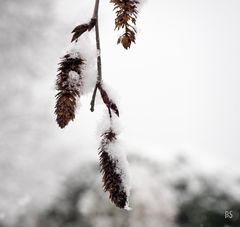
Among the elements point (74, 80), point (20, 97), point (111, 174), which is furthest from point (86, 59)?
point (20, 97)

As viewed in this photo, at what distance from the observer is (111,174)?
636 mm

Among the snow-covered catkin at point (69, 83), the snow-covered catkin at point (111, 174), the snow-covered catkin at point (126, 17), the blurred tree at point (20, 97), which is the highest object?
the blurred tree at point (20, 97)

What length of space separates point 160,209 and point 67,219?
191 cm

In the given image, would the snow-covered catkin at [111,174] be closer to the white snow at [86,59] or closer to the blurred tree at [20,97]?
the white snow at [86,59]

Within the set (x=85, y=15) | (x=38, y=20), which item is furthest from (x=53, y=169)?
(x=85, y=15)

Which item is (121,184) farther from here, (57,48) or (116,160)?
(57,48)

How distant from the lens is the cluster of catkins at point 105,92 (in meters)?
0.61

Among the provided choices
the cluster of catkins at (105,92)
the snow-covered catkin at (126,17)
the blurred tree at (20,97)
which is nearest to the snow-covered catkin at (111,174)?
the cluster of catkins at (105,92)

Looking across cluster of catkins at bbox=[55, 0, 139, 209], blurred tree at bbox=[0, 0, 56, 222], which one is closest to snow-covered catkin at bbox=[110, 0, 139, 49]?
cluster of catkins at bbox=[55, 0, 139, 209]

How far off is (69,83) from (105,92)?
55 millimetres

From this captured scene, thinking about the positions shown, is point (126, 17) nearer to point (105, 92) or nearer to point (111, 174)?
point (105, 92)

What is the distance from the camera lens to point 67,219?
28.2ft

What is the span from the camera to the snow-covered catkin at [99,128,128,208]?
608mm

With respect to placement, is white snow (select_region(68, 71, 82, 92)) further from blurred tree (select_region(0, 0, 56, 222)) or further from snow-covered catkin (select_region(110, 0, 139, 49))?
blurred tree (select_region(0, 0, 56, 222))
